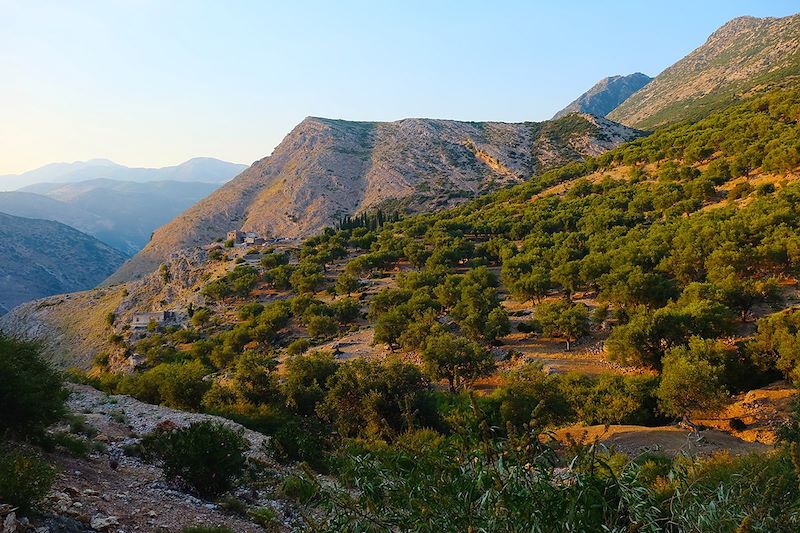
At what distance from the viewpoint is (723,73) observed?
5610 inches

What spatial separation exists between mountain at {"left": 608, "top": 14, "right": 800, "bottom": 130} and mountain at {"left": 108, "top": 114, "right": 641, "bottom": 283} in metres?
24.9

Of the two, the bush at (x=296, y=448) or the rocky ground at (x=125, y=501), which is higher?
the rocky ground at (x=125, y=501)

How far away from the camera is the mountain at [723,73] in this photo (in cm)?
11712

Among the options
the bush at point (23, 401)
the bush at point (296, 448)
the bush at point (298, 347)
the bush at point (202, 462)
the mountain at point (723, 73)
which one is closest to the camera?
the bush at point (23, 401)

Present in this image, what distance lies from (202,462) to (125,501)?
194 cm

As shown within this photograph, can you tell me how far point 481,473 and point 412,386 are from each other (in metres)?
18.8

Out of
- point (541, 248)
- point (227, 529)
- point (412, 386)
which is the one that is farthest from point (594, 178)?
point (227, 529)

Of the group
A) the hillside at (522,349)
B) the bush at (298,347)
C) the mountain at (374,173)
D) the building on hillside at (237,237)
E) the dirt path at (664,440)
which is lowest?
the bush at (298,347)

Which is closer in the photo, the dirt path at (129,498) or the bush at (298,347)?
the dirt path at (129,498)

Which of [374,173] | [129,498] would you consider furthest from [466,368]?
[374,173]

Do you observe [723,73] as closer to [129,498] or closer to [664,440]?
[664,440]

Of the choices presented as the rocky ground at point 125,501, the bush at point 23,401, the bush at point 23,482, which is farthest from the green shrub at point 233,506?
the bush at point 23,401

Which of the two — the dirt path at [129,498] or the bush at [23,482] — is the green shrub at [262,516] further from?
the bush at [23,482]

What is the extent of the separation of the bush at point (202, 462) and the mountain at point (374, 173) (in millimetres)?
97194
